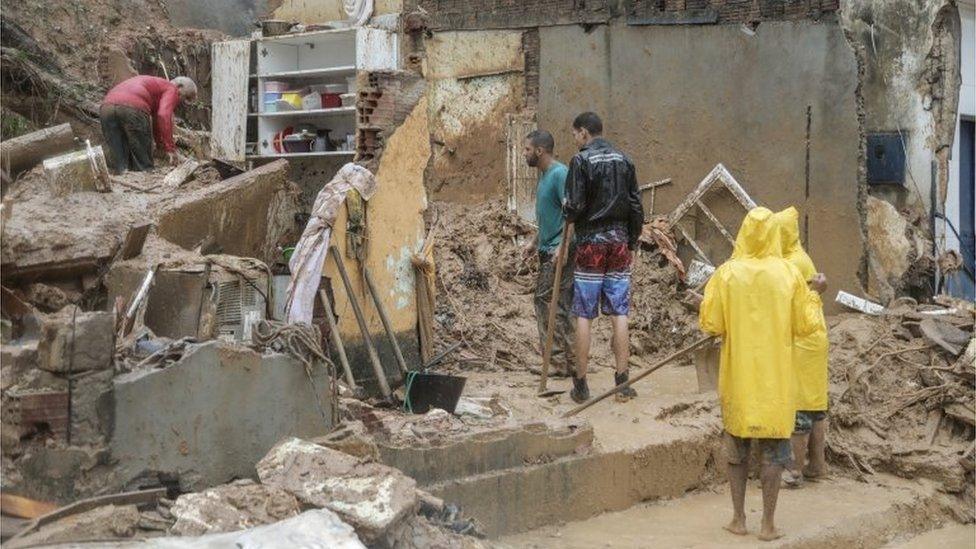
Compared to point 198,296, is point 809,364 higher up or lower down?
lower down

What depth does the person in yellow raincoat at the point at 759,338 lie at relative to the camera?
6445mm

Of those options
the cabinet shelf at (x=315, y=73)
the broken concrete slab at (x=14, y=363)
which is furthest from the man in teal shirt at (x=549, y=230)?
the cabinet shelf at (x=315, y=73)

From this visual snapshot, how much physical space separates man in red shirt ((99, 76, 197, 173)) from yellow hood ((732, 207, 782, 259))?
5834 mm

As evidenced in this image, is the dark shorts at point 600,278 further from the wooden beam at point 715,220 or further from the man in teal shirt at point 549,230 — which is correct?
the wooden beam at point 715,220

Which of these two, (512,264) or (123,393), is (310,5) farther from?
(123,393)

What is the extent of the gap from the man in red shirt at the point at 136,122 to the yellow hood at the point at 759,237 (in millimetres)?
5834

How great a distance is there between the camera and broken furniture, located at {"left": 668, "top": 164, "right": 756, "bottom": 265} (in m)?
11.9

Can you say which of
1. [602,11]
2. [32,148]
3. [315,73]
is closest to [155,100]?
[32,148]

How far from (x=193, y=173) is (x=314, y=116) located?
5692 millimetres

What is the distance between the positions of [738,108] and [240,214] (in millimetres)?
5560

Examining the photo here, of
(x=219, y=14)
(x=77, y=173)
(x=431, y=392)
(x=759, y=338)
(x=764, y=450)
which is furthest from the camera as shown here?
(x=219, y=14)

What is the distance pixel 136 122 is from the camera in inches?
415

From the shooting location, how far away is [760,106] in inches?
466

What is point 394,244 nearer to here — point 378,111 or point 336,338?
point 378,111
